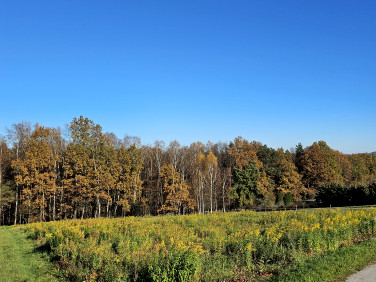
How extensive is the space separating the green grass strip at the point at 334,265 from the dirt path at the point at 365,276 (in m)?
0.15

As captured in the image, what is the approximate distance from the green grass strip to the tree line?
30.9 m

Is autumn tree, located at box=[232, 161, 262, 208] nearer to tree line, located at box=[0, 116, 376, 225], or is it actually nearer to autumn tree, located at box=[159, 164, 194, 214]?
tree line, located at box=[0, 116, 376, 225]

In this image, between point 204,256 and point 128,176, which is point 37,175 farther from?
point 204,256

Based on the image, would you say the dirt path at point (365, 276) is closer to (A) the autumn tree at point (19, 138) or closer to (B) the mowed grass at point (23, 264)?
(B) the mowed grass at point (23, 264)

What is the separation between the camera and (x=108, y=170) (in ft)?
124

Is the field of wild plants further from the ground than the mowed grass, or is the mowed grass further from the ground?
the field of wild plants

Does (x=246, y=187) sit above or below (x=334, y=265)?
above

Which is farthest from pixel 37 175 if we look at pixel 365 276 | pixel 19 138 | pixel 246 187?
pixel 365 276

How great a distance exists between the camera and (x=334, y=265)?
28.3 feet

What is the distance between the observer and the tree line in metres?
35.2

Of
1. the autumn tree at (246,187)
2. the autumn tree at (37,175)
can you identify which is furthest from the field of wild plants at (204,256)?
the autumn tree at (246,187)

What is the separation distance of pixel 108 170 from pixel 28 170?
9934mm

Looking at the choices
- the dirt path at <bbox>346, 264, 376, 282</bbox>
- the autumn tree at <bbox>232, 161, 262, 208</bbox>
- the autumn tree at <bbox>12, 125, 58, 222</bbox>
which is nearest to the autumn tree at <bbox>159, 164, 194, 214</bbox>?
the autumn tree at <bbox>232, 161, 262, 208</bbox>

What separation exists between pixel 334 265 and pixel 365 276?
874mm
